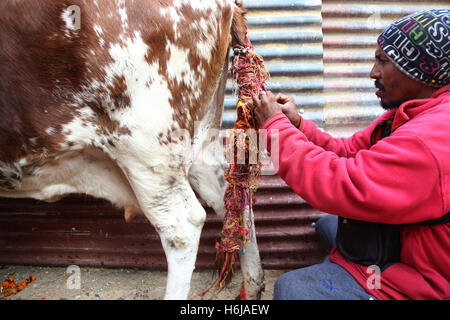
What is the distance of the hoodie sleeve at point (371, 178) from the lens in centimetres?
95

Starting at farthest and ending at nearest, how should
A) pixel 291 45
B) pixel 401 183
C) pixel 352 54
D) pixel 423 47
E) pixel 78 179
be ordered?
pixel 352 54 → pixel 291 45 → pixel 78 179 → pixel 423 47 → pixel 401 183

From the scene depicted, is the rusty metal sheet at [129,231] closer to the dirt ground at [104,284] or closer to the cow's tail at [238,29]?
the dirt ground at [104,284]

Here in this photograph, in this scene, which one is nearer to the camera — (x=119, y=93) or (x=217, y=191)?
(x=119, y=93)

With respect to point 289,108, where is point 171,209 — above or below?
below

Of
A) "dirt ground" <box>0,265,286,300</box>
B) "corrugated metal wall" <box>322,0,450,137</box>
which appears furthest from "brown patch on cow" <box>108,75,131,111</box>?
"corrugated metal wall" <box>322,0,450,137</box>

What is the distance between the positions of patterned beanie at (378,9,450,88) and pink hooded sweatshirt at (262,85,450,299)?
0.08 m

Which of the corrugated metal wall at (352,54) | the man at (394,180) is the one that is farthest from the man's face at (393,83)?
the corrugated metal wall at (352,54)

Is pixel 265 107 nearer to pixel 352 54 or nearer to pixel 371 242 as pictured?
pixel 371 242

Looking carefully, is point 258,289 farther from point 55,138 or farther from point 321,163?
point 55,138

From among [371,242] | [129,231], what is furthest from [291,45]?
[129,231]

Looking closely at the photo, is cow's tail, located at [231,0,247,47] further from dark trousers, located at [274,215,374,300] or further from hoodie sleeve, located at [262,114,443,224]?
dark trousers, located at [274,215,374,300]

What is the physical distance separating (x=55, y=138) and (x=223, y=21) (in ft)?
3.25

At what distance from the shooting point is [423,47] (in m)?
1.07

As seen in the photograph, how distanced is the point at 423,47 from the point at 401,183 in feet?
1.72
